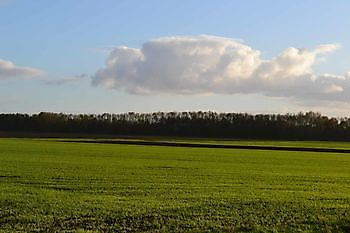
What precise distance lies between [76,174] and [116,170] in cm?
453

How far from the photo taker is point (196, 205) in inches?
831

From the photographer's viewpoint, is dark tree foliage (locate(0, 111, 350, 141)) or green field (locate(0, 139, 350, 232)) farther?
dark tree foliage (locate(0, 111, 350, 141))

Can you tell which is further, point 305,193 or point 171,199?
point 305,193

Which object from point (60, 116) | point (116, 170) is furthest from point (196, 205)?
point (60, 116)

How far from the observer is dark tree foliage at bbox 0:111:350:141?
142 meters

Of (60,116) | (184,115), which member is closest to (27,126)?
(60,116)

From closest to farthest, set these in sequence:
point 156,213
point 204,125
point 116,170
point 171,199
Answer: point 156,213 < point 171,199 < point 116,170 < point 204,125

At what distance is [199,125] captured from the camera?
14738 cm

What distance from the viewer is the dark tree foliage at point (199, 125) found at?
142 meters

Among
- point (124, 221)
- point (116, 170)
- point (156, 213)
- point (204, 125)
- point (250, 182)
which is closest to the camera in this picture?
point (124, 221)

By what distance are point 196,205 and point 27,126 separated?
134607 millimetres

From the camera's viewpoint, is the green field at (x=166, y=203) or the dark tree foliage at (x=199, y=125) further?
the dark tree foliage at (x=199, y=125)

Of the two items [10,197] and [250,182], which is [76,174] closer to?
[250,182]

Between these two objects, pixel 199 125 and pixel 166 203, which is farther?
pixel 199 125
